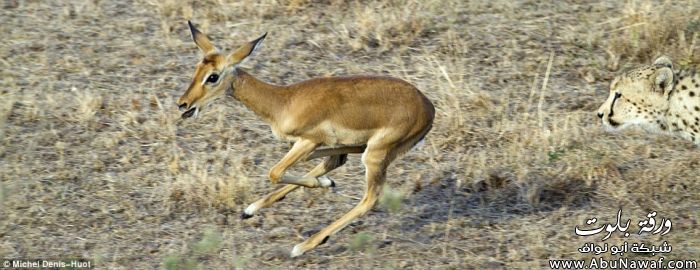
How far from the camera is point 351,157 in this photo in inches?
428

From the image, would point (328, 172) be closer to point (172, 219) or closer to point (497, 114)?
point (172, 219)

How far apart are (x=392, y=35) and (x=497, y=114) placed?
62.8 inches

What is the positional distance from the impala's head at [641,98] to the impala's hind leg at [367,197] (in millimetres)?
1867

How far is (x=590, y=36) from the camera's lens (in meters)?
12.5

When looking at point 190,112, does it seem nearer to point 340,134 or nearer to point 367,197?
point 340,134

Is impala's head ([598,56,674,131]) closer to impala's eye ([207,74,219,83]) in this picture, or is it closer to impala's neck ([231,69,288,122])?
impala's neck ([231,69,288,122])

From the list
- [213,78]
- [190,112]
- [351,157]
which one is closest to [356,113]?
[213,78]

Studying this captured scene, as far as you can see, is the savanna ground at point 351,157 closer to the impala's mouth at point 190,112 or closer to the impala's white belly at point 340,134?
Result: the impala's white belly at point 340,134

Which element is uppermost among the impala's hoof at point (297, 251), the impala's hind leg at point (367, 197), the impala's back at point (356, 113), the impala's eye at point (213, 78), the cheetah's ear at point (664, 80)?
the impala's eye at point (213, 78)

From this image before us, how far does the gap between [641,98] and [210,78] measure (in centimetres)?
314

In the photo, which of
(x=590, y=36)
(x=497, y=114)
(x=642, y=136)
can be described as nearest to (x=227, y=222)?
(x=497, y=114)

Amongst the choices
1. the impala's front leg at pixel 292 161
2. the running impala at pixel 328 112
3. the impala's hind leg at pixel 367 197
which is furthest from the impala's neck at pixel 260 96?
the impala's hind leg at pixel 367 197

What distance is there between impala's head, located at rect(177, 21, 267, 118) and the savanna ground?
3.02 ft

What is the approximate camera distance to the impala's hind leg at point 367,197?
9.06 m
